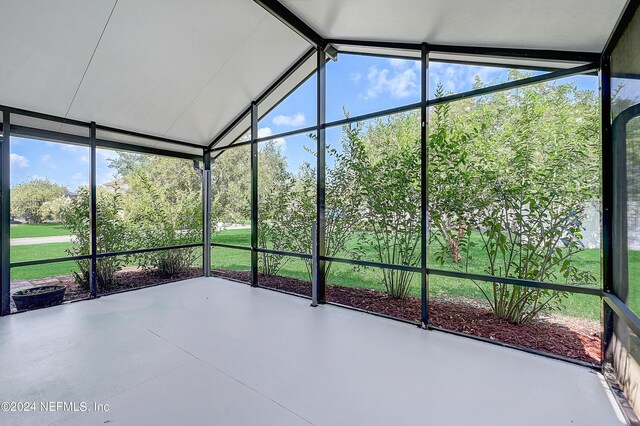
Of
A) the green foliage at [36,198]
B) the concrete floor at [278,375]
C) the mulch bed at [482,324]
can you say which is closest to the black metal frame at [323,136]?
the mulch bed at [482,324]

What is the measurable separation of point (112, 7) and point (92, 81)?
4.11 feet

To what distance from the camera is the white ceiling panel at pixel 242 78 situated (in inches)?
147

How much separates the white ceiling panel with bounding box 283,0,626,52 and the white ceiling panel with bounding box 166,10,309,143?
0.48 meters

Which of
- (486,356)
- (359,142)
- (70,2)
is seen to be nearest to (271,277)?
(359,142)

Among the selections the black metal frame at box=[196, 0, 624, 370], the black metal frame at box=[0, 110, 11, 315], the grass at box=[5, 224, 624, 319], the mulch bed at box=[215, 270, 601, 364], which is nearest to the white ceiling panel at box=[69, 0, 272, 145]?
the black metal frame at box=[196, 0, 624, 370]

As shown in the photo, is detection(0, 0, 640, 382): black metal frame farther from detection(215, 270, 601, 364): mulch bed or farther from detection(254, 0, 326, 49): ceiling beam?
detection(215, 270, 601, 364): mulch bed

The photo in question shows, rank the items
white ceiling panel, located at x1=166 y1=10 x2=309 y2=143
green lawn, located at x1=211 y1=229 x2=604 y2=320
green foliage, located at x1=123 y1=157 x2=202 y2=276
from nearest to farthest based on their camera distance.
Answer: green lawn, located at x1=211 y1=229 x2=604 y2=320
white ceiling panel, located at x1=166 y1=10 x2=309 y2=143
green foliage, located at x1=123 y1=157 x2=202 y2=276

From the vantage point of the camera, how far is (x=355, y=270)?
4.33 meters

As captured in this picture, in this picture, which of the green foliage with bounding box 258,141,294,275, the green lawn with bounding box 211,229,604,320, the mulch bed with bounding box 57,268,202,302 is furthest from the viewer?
the green foliage with bounding box 258,141,294,275

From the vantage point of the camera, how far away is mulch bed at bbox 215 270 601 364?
9.07 feet

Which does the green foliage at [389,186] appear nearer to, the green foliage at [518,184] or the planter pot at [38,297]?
the green foliage at [518,184]

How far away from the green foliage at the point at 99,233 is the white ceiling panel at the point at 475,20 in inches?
187

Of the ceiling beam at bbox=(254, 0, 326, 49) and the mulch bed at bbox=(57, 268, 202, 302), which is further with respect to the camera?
the mulch bed at bbox=(57, 268, 202, 302)

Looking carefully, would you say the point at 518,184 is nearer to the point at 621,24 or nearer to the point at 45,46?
the point at 621,24
